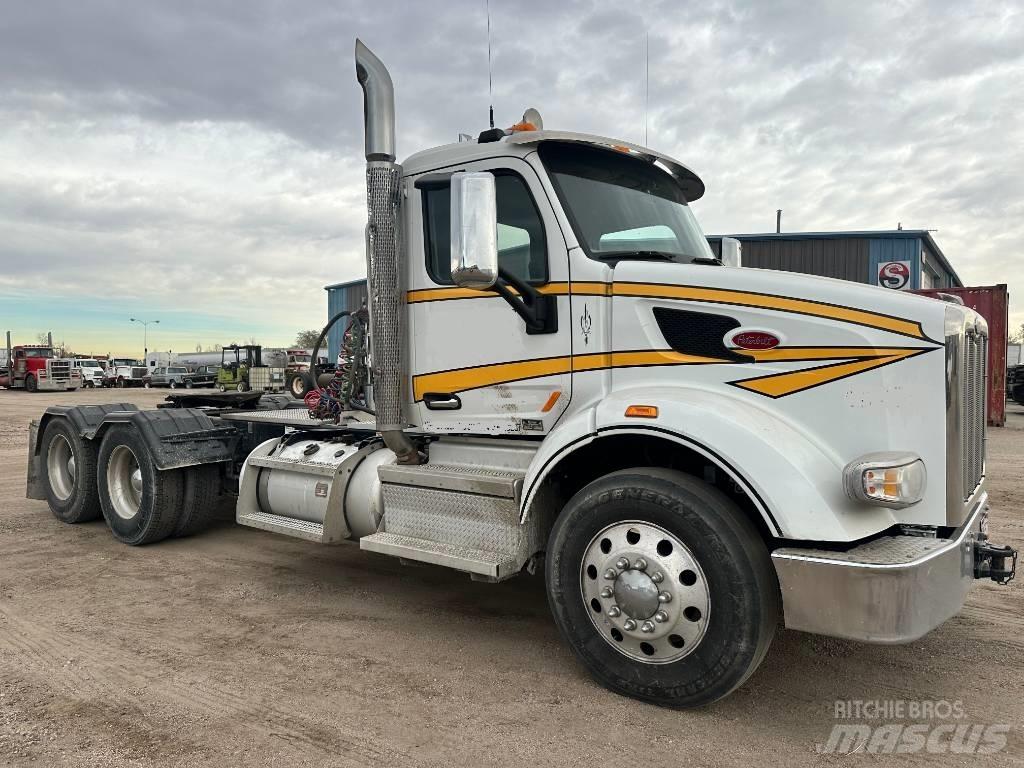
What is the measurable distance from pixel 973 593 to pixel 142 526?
6.41 m

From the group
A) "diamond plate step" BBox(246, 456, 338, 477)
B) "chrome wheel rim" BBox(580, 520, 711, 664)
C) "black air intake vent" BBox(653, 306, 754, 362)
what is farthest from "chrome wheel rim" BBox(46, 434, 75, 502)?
"black air intake vent" BBox(653, 306, 754, 362)

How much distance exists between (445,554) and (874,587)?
2.18 metres

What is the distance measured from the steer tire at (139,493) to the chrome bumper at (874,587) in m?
5.16

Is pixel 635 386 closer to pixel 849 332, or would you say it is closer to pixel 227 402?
pixel 849 332

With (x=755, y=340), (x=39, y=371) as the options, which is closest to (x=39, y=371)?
(x=39, y=371)

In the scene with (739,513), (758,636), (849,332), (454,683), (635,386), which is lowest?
(454,683)

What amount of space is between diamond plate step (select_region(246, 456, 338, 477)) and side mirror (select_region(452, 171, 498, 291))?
2148mm

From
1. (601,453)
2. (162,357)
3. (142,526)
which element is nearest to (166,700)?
(601,453)

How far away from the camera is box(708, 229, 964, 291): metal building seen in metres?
22.4

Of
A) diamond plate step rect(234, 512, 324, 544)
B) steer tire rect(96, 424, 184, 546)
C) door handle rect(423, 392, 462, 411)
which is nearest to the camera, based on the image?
door handle rect(423, 392, 462, 411)

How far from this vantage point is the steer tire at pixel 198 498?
6.59m

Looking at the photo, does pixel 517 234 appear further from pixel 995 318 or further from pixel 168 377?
pixel 168 377

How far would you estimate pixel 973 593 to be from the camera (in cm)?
518

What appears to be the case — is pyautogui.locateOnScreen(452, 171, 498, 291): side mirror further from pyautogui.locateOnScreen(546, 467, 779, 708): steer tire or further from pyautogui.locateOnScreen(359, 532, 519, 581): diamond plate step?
pyautogui.locateOnScreen(359, 532, 519, 581): diamond plate step
